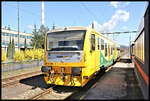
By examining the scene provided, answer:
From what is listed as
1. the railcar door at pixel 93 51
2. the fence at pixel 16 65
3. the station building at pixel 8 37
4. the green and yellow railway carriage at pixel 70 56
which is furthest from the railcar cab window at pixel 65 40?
the station building at pixel 8 37

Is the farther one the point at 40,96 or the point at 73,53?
the point at 73,53

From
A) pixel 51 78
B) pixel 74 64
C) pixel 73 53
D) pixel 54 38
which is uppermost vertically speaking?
pixel 54 38

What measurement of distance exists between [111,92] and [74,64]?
87.0 inches

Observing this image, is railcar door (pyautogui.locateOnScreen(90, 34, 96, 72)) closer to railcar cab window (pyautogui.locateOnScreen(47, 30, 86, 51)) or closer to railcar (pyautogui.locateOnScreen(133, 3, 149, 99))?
railcar cab window (pyautogui.locateOnScreen(47, 30, 86, 51))

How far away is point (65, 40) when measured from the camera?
280 inches

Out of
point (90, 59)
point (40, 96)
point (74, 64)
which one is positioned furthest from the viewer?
point (90, 59)

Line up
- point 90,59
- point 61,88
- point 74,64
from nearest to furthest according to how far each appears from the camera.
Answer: point 74,64, point 90,59, point 61,88

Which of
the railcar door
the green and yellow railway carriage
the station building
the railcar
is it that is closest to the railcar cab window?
the green and yellow railway carriage

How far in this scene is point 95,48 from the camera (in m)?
7.80

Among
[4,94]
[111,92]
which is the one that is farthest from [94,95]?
[4,94]

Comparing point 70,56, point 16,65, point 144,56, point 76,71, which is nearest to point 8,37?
point 16,65

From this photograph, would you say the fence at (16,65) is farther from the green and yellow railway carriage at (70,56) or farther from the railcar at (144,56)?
the railcar at (144,56)

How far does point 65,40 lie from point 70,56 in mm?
952

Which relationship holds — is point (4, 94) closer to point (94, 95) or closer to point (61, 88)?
point (61, 88)
